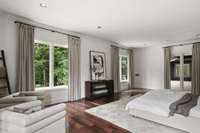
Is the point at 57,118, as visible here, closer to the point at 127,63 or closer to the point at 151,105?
the point at 151,105

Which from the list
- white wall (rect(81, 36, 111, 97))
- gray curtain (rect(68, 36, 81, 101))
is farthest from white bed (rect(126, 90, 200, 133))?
white wall (rect(81, 36, 111, 97))

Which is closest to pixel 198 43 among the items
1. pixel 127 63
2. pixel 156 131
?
pixel 127 63

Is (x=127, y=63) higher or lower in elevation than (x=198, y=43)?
lower

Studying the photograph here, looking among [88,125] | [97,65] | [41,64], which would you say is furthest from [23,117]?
[97,65]

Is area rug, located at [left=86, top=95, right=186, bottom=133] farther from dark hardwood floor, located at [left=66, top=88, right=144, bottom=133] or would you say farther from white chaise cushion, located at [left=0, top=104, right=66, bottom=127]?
white chaise cushion, located at [left=0, top=104, right=66, bottom=127]

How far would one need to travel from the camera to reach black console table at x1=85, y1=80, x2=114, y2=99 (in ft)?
17.7

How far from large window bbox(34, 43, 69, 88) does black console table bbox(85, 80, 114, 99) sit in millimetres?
940

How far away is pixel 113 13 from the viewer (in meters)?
3.40

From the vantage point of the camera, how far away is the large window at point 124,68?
7977 mm

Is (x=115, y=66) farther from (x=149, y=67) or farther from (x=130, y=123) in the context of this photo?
(x=130, y=123)

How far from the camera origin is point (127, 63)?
838 cm

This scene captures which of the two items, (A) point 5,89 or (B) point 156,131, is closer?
(B) point 156,131

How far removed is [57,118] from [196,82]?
21.0ft

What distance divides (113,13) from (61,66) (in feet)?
9.38
